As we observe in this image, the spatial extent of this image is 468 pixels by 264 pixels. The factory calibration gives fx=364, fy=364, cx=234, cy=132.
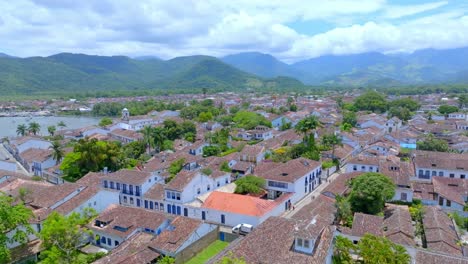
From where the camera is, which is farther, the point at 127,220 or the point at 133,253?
the point at 127,220

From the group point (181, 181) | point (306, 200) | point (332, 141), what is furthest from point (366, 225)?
point (332, 141)

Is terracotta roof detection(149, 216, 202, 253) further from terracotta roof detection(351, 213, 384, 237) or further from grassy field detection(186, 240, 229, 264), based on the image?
terracotta roof detection(351, 213, 384, 237)

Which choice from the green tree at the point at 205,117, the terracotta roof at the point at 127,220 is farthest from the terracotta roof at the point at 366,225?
the green tree at the point at 205,117

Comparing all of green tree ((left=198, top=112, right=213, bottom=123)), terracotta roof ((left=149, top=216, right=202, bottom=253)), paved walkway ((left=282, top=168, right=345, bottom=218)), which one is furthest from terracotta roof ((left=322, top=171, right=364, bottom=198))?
green tree ((left=198, top=112, right=213, bottom=123))

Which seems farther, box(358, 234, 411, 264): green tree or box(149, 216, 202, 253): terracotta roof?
box(149, 216, 202, 253): terracotta roof

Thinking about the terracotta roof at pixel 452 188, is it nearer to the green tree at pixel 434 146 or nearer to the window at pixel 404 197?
the window at pixel 404 197

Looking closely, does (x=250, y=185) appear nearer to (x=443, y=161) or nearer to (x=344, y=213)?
(x=344, y=213)

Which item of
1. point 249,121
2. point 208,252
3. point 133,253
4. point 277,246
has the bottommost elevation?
point 208,252
